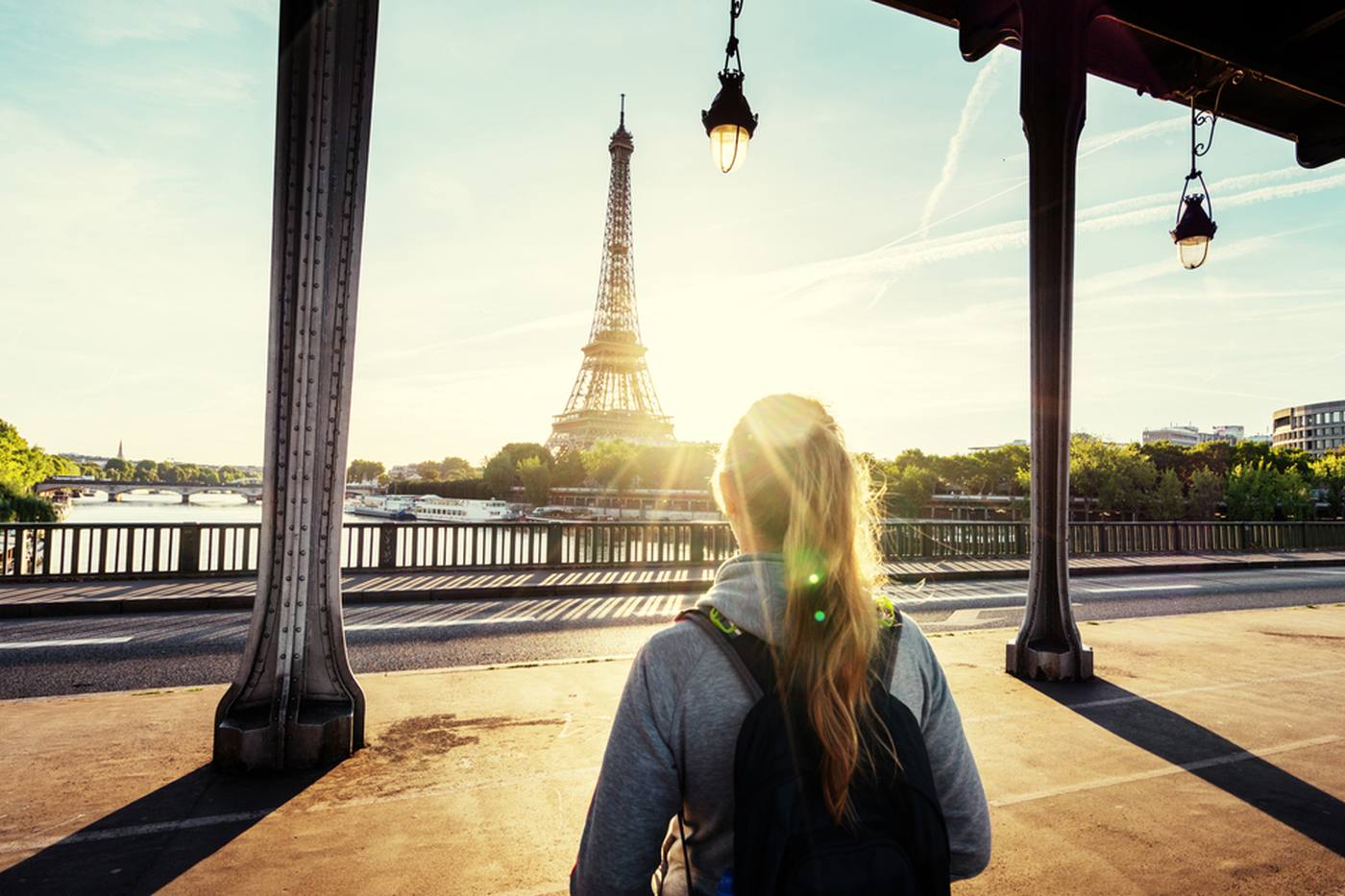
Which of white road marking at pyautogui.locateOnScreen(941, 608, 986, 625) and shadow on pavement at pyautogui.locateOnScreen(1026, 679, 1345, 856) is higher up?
shadow on pavement at pyautogui.locateOnScreen(1026, 679, 1345, 856)

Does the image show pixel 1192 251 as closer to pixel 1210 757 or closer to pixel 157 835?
pixel 1210 757

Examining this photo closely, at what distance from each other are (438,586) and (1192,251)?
1074 cm

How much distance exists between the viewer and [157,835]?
10.9 ft

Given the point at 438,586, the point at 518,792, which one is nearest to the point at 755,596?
the point at 518,792

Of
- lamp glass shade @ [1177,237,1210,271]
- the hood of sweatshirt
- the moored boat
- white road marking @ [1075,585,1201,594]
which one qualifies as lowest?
the moored boat

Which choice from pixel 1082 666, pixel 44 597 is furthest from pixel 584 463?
pixel 1082 666

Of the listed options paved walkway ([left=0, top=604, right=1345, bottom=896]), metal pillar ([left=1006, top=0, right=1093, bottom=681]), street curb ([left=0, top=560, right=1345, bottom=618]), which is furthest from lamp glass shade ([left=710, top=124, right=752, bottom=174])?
street curb ([left=0, top=560, right=1345, bottom=618])

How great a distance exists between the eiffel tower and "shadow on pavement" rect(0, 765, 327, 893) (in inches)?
2818

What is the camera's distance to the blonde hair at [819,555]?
4.39ft

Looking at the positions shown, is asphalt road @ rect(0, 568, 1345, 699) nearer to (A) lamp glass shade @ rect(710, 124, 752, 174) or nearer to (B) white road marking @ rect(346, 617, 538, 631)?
(B) white road marking @ rect(346, 617, 538, 631)

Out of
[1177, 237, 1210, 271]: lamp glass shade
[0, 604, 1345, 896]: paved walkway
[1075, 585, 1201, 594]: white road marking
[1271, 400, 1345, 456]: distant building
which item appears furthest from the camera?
[1271, 400, 1345, 456]: distant building

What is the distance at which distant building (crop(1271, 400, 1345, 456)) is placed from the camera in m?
127

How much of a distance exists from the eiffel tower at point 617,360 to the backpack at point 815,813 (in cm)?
7401

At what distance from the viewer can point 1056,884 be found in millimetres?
3008
